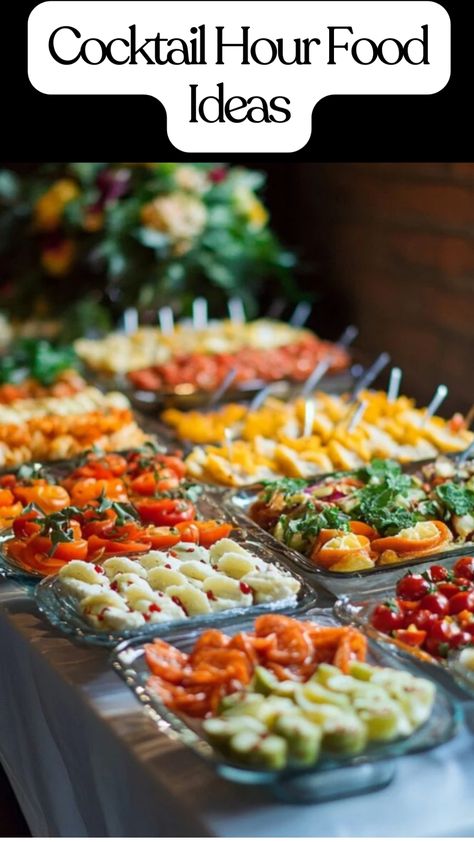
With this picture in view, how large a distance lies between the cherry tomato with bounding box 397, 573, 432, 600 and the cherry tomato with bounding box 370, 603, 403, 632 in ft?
0.18

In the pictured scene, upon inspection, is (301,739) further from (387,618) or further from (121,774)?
(387,618)

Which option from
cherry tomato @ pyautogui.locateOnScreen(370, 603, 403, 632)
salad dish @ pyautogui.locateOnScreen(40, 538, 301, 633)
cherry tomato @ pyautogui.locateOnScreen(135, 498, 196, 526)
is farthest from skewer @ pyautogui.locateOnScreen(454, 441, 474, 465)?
cherry tomato @ pyautogui.locateOnScreen(370, 603, 403, 632)

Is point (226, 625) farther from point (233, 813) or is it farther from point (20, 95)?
point (20, 95)

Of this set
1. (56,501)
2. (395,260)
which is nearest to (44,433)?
(56,501)

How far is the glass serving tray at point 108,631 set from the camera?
1744 mm

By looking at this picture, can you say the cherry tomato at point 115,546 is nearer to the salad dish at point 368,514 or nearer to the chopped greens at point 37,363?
the salad dish at point 368,514

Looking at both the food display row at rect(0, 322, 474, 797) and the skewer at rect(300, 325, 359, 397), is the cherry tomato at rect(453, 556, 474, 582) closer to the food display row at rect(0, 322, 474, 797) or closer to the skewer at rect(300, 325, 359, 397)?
the food display row at rect(0, 322, 474, 797)

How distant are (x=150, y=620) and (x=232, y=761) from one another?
0.45 meters

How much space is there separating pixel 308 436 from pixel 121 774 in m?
1.52

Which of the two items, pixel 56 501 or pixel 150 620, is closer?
pixel 150 620

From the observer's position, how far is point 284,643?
160 centimetres

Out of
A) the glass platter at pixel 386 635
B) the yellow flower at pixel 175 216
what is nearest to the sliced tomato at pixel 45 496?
the glass platter at pixel 386 635

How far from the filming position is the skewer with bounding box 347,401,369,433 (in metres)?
2.89

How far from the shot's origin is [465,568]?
1908mm
